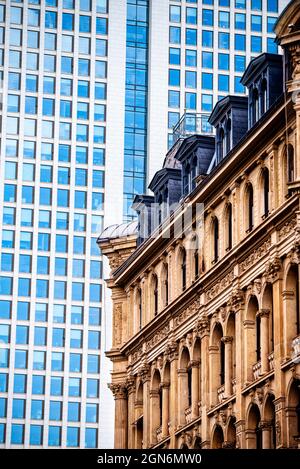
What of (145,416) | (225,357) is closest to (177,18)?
(145,416)

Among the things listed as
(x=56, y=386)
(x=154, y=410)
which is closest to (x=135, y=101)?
(x=56, y=386)

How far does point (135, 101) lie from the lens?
530ft

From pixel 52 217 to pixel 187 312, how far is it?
256 feet

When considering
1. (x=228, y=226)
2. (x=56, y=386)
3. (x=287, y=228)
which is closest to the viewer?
(x=287, y=228)

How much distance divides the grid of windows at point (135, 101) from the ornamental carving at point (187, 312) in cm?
7597

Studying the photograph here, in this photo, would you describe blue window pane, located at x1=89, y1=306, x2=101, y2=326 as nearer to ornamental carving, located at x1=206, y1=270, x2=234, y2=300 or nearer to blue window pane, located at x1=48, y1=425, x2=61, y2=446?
blue window pane, located at x1=48, y1=425, x2=61, y2=446

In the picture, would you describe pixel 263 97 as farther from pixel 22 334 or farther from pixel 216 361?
pixel 22 334

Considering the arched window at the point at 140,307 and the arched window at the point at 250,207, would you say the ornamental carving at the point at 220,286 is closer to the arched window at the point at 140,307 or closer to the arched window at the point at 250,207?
the arched window at the point at 250,207

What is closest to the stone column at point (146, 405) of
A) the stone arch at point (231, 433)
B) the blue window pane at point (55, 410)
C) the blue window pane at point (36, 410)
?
the stone arch at point (231, 433)

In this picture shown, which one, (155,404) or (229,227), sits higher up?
(229,227)

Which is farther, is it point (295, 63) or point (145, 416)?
point (145, 416)
